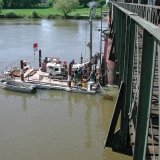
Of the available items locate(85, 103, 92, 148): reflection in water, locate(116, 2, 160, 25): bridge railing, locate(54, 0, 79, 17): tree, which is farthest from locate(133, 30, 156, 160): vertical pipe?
locate(54, 0, 79, 17): tree

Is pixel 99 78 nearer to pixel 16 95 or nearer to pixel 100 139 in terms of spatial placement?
pixel 16 95

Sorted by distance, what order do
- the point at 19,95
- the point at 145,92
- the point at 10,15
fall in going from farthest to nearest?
1. the point at 10,15
2. the point at 19,95
3. the point at 145,92

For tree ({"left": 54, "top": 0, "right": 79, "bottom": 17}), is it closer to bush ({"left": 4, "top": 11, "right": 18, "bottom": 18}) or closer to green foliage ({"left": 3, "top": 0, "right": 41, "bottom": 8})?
bush ({"left": 4, "top": 11, "right": 18, "bottom": 18})

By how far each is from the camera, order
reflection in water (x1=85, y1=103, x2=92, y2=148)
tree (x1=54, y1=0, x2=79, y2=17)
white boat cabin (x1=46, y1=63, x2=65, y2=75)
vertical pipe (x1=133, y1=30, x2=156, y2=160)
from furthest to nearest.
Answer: tree (x1=54, y1=0, x2=79, y2=17)
white boat cabin (x1=46, y1=63, x2=65, y2=75)
reflection in water (x1=85, y1=103, x2=92, y2=148)
vertical pipe (x1=133, y1=30, x2=156, y2=160)

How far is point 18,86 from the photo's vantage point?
25.1 meters

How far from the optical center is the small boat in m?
24.6

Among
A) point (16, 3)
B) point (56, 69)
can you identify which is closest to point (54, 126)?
point (56, 69)

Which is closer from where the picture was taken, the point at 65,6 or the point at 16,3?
the point at 65,6

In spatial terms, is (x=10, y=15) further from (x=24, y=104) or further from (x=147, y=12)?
(x=147, y=12)

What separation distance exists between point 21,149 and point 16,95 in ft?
29.5

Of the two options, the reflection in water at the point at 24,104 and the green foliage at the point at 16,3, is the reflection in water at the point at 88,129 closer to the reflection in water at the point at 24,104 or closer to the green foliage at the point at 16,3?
the reflection in water at the point at 24,104

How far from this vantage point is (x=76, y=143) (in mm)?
16406

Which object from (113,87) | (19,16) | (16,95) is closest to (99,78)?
(113,87)

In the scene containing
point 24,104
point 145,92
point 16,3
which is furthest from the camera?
point 16,3
